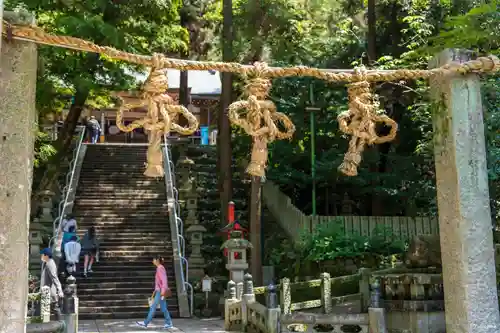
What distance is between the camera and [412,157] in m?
21.9

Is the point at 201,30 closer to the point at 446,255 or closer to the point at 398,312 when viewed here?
the point at 398,312

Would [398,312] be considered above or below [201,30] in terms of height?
below

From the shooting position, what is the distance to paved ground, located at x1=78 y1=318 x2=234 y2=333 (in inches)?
563

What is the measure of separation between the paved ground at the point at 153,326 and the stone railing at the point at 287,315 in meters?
0.76

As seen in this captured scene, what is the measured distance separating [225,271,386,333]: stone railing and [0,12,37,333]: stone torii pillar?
6.03 meters

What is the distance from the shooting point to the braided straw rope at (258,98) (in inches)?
251

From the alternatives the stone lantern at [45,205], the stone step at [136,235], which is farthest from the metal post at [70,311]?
the stone lantern at [45,205]

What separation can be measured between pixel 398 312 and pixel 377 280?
64 centimetres

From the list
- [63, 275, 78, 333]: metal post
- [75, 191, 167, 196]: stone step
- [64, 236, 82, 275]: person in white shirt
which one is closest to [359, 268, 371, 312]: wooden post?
[63, 275, 78, 333]: metal post

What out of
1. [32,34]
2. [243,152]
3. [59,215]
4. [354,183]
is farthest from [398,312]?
[243,152]

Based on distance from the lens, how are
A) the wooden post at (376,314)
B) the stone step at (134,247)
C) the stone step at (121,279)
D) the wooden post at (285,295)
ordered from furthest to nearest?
the stone step at (134,247) < the stone step at (121,279) < the wooden post at (285,295) < the wooden post at (376,314)

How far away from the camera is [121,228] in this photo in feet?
71.2

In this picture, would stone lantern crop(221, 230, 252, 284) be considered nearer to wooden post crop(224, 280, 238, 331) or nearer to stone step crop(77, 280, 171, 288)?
wooden post crop(224, 280, 238, 331)

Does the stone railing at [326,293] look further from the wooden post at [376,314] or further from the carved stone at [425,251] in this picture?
the carved stone at [425,251]
